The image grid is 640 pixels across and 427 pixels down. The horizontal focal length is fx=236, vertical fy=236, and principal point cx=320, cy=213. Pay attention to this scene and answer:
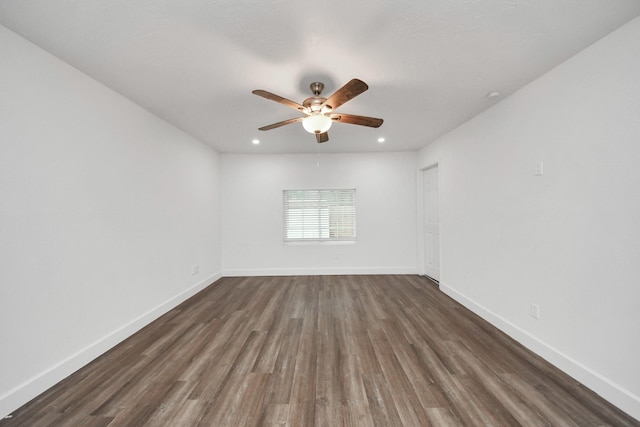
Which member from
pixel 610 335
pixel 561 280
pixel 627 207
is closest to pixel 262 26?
pixel 627 207

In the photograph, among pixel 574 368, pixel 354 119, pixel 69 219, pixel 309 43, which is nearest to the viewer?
pixel 309 43

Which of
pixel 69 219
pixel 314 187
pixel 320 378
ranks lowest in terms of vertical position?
pixel 320 378

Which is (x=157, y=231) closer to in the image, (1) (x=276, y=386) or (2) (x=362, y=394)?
(1) (x=276, y=386)

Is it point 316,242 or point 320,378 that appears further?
point 316,242

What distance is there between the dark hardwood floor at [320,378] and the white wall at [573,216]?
0.84ft

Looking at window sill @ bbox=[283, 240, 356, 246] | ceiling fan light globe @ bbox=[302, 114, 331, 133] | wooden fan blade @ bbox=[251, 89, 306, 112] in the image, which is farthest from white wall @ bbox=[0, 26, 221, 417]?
window sill @ bbox=[283, 240, 356, 246]

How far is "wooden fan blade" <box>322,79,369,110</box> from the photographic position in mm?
1645

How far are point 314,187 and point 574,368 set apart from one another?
3921mm

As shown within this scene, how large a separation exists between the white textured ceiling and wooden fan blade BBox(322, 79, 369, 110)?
0.24 meters

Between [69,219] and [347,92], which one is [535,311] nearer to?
[347,92]

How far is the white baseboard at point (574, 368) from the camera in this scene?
1443 mm

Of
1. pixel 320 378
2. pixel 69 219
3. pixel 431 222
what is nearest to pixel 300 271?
pixel 431 222

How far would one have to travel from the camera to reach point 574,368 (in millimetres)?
1742

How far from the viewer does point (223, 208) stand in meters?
4.62
